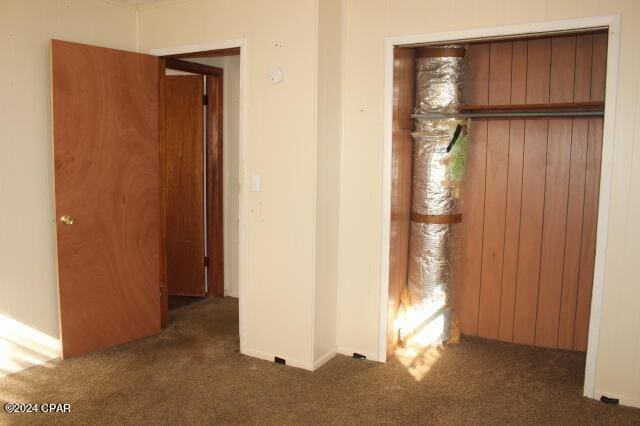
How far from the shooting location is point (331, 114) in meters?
3.28

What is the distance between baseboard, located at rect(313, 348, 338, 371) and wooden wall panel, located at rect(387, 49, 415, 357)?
1.15ft

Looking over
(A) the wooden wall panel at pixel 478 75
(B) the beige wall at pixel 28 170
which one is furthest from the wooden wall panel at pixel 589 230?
(B) the beige wall at pixel 28 170

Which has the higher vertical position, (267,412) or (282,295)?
(282,295)

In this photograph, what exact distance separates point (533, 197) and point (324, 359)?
5.75 feet

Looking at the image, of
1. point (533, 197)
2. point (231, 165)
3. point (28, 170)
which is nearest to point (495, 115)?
point (533, 197)

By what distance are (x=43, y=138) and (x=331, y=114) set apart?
5.84 ft

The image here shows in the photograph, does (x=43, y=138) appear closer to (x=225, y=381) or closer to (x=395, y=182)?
(x=225, y=381)

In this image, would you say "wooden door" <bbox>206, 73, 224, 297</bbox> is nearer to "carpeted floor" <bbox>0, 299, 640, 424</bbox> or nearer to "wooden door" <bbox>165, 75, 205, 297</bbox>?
"wooden door" <bbox>165, 75, 205, 297</bbox>

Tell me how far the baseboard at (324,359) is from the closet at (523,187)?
36 centimetres

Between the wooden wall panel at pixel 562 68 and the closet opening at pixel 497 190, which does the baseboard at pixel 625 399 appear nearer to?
the closet opening at pixel 497 190

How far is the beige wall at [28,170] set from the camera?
315cm

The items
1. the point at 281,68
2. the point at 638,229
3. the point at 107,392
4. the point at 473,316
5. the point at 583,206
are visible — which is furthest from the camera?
the point at 473,316

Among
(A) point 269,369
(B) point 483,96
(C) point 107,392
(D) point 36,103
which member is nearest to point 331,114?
(B) point 483,96

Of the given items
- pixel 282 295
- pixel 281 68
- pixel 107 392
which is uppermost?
pixel 281 68
